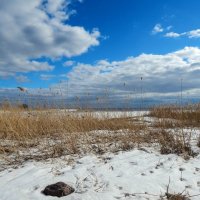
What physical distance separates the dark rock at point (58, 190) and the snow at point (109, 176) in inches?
2.4

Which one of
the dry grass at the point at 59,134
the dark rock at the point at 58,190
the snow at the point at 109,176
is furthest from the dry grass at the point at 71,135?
the dark rock at the point at 58,190

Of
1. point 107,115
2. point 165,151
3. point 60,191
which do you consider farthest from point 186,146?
point 107,115

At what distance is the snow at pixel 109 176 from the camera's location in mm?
2888

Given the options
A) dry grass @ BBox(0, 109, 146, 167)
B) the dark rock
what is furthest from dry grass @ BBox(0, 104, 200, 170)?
the dark rock

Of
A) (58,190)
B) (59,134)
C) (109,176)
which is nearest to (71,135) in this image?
(59,134)

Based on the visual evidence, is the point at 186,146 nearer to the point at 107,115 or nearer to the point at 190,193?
the point at 190,193

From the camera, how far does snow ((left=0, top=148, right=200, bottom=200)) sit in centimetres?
289

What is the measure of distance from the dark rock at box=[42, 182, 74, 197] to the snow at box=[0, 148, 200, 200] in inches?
2.4

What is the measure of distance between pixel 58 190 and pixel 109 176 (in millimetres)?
624

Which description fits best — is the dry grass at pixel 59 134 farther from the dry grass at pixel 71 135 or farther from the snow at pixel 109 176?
the snow at pixel 109 176

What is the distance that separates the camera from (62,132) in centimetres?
570

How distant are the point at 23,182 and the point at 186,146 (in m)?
2.20

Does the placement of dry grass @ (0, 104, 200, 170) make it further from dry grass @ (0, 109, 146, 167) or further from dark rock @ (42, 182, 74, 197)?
dark rock @ (42, 182, 74, 197)

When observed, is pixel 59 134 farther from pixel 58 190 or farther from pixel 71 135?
pixel 58 190
